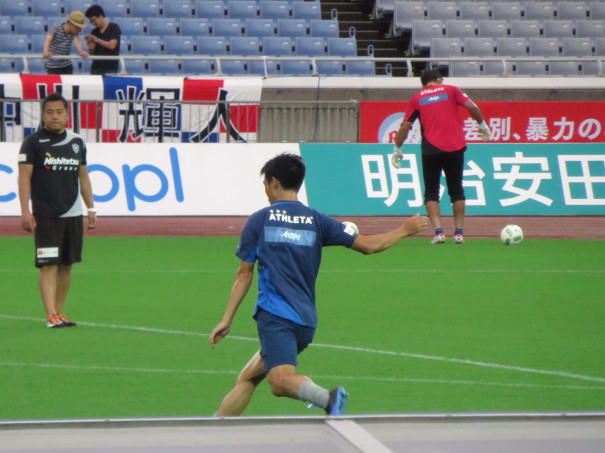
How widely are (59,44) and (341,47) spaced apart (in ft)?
22.3

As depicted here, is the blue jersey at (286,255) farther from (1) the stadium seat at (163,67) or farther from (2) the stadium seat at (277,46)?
(2) the stadium seat at (277,46)

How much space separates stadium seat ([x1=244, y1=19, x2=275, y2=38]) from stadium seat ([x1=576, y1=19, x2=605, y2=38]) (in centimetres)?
746

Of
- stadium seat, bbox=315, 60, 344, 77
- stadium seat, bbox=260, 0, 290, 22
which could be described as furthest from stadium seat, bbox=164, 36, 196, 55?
stadium seat, bbox=315, 60, 344, 77

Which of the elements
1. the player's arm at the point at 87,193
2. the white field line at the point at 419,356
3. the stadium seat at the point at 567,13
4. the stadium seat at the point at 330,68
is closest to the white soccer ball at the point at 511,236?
the white field line at the point at 419,356

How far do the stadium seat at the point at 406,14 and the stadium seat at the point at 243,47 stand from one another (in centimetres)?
391

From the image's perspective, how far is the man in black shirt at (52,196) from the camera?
30.0ft

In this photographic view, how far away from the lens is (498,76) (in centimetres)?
2436

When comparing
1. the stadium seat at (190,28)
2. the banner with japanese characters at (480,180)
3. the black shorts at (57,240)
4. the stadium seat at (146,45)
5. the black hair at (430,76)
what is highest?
the stadium seat at (190,28)

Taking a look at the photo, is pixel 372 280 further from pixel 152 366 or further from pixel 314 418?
pixel 314 418

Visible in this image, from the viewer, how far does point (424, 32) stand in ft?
86.3

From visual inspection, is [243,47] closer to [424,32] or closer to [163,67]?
[163,67]

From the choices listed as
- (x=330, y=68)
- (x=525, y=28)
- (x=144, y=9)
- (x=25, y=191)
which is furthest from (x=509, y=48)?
(x=25, y=191)

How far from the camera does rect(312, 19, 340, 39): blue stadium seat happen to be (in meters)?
26.0

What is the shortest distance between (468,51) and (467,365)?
1883cm
